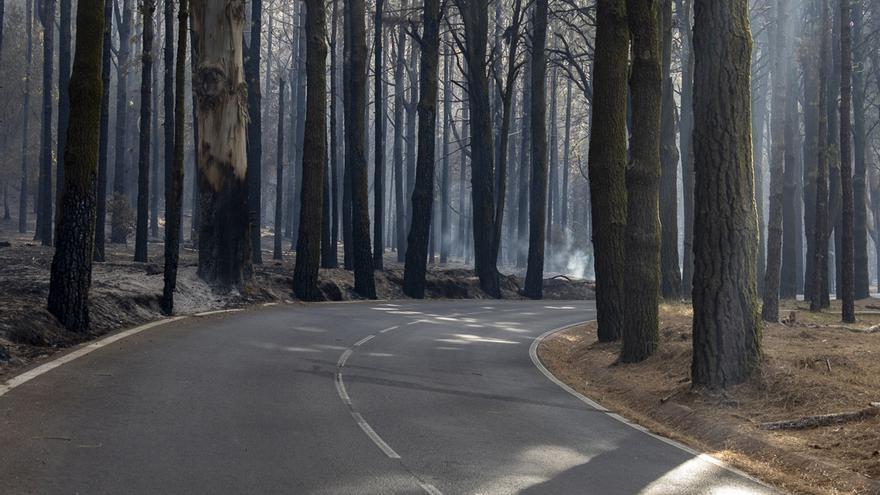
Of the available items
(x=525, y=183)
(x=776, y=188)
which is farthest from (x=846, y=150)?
(x=525, y=183)

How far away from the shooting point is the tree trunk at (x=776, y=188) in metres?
27.9

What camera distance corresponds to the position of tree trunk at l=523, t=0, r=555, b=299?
39.3 meters

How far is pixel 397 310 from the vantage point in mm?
28141

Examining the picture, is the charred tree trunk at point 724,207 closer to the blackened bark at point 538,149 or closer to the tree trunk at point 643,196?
the tree trunk at point 643,196

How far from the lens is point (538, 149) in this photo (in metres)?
40.3

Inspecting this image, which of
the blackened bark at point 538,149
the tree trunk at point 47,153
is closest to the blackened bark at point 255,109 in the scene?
the tree trunk at point 47,153

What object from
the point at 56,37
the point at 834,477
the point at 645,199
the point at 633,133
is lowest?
the point at 834,477

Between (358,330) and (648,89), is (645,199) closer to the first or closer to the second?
(648,89)

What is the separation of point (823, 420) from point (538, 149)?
2953 cm

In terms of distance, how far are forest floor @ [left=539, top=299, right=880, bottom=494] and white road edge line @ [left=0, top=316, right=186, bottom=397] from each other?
723cm

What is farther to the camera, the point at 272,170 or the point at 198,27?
the point at 272,170

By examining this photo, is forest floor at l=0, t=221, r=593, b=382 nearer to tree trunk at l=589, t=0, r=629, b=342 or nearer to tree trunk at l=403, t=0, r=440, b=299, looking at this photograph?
tree trunk at l=403, t=0, r=440, b=299

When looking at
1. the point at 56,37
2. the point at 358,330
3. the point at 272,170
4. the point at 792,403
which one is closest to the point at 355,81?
the point at 358,330

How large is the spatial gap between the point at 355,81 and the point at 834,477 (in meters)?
26.2
